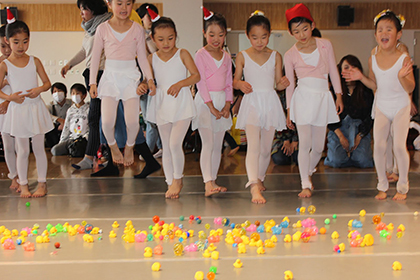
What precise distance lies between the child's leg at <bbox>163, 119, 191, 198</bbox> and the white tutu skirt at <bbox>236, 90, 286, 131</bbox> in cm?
42

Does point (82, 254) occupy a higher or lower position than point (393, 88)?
lower

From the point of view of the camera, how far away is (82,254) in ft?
7.84

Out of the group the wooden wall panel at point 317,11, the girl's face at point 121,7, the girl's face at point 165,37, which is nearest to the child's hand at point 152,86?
the girl's face at point 165,37

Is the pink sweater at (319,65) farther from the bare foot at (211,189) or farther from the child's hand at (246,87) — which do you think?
the bare foot at (211,189)

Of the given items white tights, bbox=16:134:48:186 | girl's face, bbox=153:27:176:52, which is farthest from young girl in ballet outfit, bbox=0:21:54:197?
girl's face, bbox=153:27:176:52

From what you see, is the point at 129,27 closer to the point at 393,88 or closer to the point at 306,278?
the point at 393,88

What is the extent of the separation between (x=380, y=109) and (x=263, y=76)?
86 cm

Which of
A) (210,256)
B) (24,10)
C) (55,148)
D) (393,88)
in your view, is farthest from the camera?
(24,10)

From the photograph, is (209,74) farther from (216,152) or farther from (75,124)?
(75,124)

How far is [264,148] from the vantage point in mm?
3684

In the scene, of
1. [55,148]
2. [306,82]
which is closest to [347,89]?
[306,82]

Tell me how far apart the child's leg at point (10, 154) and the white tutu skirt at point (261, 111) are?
1866 mm

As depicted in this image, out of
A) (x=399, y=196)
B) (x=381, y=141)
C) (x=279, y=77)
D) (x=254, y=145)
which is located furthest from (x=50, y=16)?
(x=399, y=196)

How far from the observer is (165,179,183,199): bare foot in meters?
3.58
